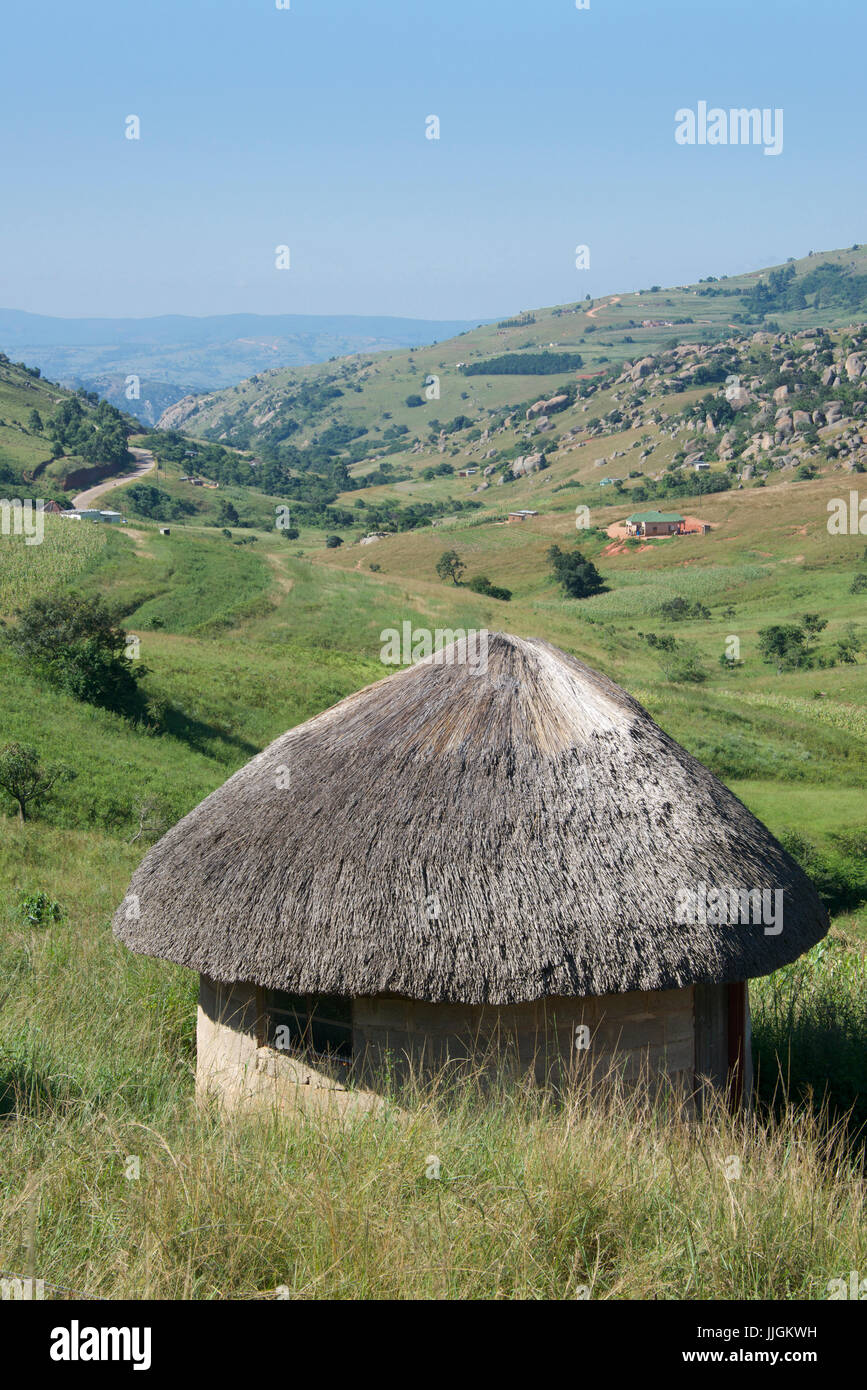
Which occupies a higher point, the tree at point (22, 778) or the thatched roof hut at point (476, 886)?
the thatched roof hut at point (476, 886)

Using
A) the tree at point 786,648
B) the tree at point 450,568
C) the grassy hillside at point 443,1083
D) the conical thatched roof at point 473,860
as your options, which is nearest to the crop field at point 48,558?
the grassy hillside at point 443,1083

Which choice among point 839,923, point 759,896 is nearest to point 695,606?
point 839,923

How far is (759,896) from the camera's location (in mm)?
8406

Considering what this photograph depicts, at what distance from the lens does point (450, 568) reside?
82750mm

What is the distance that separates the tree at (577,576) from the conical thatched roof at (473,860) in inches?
2727

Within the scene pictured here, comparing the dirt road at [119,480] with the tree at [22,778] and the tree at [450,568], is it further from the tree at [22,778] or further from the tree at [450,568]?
the tree at [22,778]

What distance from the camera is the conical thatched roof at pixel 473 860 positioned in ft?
24.7

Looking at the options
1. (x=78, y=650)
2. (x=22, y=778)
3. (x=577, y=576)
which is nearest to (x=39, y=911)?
(x=22, y=778)

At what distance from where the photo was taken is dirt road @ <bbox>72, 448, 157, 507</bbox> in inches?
3730

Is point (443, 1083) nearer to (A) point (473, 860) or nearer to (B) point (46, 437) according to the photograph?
(A) point (473, 860)

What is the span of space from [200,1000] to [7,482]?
90966 mm

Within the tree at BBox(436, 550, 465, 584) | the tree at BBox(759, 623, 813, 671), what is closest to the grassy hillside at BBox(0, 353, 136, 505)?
the tree at BBox(436, 550, 465, 584)

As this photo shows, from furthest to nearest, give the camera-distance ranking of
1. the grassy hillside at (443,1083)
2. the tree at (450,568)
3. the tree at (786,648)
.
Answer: the tree at (450,568)
the tree at (786,648)
the grassy hillside at (443,1083)
